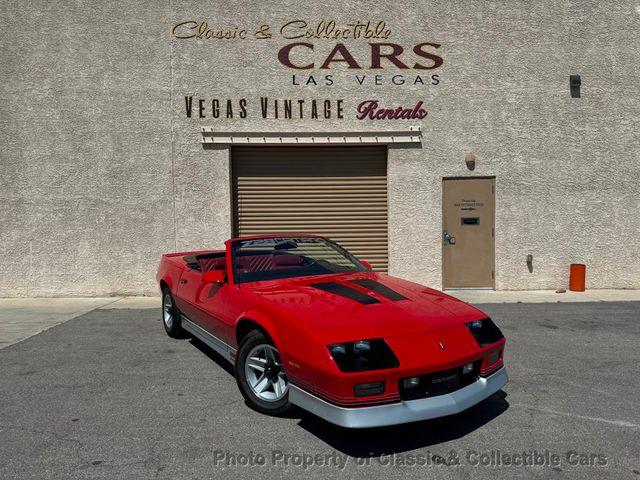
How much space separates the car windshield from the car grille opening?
178cm

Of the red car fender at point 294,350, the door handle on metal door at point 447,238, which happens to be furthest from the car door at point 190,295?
the door handle on metal door at point 447,238

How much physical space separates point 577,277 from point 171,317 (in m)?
8.28

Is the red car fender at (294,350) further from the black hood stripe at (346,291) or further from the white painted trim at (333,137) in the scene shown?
the white painted trim at (333,137)

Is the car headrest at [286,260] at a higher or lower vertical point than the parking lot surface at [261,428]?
higher

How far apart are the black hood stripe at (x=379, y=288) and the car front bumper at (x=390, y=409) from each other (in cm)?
92

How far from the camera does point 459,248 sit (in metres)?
9.56

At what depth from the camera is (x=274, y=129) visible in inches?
368

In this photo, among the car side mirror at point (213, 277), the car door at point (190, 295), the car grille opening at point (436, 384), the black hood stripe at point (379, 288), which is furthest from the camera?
the car door at point (190, 295)

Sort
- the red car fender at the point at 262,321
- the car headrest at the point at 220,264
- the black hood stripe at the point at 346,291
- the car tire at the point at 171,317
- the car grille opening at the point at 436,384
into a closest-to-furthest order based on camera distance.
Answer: the car grille opening at the point at 436,384, the red car fender at the point at 262,321, the black hood stripe at the point at 346,291, the car headrest at the point at 220,264, the car tire at the point at 171,317

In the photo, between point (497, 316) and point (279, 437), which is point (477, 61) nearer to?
point (497, 316)

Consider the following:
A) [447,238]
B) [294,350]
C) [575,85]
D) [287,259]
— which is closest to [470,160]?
[447,238]

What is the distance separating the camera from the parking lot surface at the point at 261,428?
2707mm

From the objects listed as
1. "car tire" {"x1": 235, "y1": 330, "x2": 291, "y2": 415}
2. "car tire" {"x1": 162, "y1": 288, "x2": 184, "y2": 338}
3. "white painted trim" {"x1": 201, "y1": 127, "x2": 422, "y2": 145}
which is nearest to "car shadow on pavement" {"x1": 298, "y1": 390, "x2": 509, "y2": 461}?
"car tire" {"x1": 235, "y1": 330, "x2": 291, "y2": 415}

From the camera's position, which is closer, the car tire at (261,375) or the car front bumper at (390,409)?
the car front bumper at (390,409)
